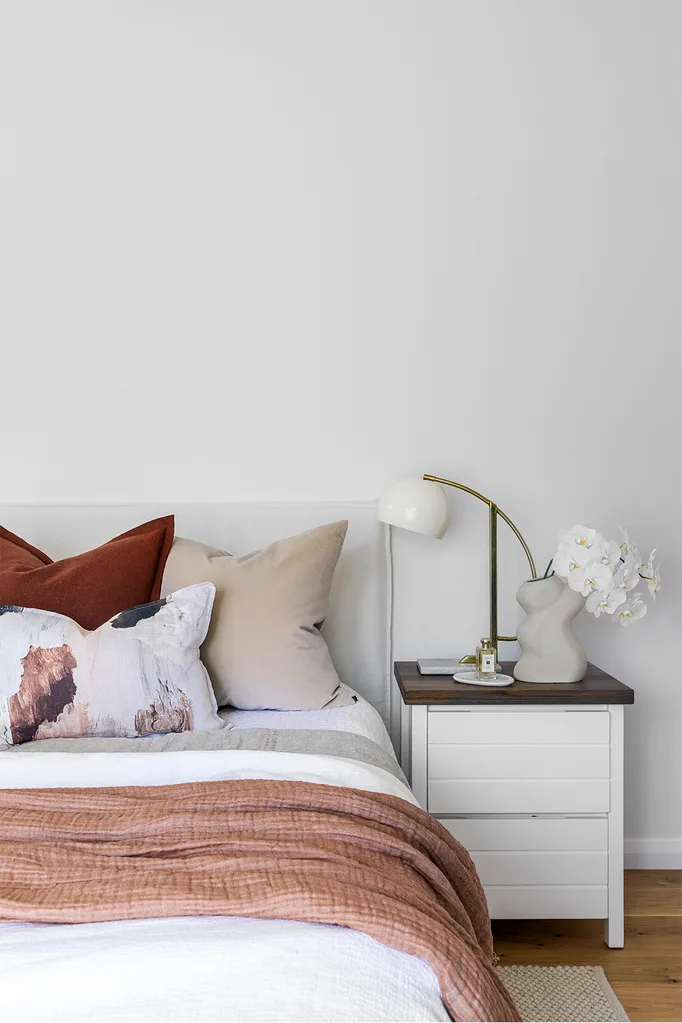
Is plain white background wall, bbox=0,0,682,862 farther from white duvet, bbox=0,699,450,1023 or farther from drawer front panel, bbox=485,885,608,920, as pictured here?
white duvet, bbox=0,699,450,1023

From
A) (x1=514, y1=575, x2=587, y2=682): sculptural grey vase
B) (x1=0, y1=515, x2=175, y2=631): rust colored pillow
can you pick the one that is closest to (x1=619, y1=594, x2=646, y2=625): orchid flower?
(x1=514, y1=575, x2=587, y2=682): sculptural grey vase

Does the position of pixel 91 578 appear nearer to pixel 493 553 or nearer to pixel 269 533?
pixel 269 533

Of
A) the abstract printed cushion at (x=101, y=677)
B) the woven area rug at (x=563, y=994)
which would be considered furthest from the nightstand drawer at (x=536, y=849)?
the abstract printed cushion at (x=101, y=677)

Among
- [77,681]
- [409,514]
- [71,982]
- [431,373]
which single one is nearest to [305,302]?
[431,373]

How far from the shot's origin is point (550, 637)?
230 cm

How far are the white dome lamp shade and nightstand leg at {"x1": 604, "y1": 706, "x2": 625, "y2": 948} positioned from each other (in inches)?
26.5

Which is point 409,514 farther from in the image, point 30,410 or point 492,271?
point 30,410

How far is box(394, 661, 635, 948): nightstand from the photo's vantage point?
7.12 ft

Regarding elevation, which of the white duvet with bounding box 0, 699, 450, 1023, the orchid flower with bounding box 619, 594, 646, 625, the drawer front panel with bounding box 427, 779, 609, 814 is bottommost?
the drawer front panel with bounding box 427, 779, 609, 814

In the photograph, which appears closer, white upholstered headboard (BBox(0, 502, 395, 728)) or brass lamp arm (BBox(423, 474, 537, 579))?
brass lamp arm (BBox(423, 474, 537, 579))

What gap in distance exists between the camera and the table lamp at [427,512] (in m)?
2.37

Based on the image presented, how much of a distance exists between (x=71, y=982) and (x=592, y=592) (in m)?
1.68

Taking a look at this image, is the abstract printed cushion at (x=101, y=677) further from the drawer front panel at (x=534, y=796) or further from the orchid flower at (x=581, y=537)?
the orchid flower at (x=581, y=537)

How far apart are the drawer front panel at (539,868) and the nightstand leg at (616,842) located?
0.03m
